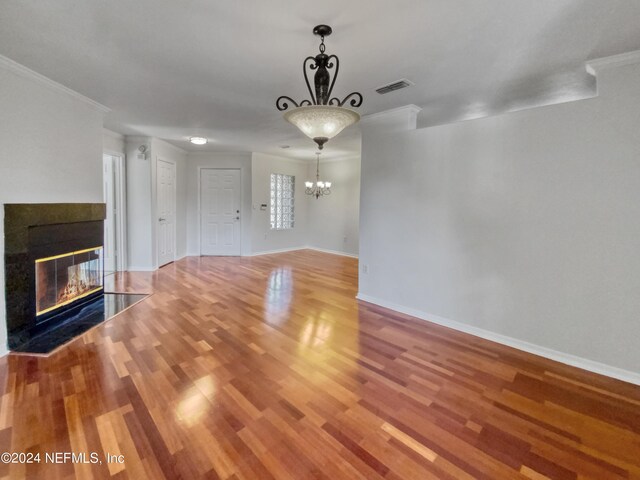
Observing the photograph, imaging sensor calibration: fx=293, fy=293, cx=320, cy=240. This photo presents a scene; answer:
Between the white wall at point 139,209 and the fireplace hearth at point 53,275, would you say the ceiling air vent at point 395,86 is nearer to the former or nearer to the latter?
the fireplace hearth at point 53,275

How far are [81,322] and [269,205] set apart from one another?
493 centimetres

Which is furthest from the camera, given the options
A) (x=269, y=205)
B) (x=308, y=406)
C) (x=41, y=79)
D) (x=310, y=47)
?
(x=269, y=205)

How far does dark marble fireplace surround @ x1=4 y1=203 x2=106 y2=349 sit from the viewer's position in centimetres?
261

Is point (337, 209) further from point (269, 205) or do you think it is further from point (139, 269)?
point (139, 269)

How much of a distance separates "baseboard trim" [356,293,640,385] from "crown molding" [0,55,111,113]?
14.6 feet

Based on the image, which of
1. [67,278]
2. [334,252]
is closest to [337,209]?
[334,252]

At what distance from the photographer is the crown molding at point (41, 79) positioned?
254 cm

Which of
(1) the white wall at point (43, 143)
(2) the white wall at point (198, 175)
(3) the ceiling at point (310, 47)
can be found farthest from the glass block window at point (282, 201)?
(1) the white wall at point (43, 143)

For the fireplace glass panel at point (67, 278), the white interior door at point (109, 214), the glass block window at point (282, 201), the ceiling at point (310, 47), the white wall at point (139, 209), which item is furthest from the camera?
the glass block window at point (282, 201)

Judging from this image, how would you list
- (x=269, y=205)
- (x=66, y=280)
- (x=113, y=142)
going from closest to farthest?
(x=66, y=280) < (x=113, y=142) < (x=269, y=205)

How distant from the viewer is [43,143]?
9.61ft

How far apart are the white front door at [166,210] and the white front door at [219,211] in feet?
2.46

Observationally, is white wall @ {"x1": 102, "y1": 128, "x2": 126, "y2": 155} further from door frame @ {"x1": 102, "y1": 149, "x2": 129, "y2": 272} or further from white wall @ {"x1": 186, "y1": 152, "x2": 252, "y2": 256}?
white wall @ {"x1": 186, "y1": 152, "x2": 252, "y2": 256}

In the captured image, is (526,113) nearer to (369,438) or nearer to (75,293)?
(369,438)
